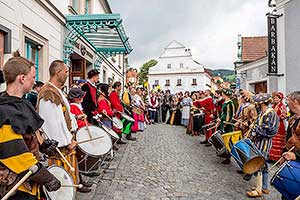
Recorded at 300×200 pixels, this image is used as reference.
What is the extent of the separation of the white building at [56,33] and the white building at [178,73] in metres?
41.2

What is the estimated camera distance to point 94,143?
4.50m

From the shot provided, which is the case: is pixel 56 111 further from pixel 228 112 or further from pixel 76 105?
pixel 228 112

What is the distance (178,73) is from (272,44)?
4474 cm

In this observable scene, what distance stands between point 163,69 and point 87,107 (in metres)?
51.0

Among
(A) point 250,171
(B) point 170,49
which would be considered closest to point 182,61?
(B) point 170,49

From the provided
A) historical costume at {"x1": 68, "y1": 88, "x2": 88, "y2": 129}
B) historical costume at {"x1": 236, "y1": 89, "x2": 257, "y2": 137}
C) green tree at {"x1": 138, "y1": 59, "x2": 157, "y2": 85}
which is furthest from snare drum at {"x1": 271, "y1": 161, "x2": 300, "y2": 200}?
green tree at {"x1": 138, "y1": 59, "x2": 157, "y2": 85}

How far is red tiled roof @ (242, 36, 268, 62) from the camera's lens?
A: 19938mm

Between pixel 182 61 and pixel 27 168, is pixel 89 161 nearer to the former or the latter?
pixel 27 168

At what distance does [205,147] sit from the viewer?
369 inches

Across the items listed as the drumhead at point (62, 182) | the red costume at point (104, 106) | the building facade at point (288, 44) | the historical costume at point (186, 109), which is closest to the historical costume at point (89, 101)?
the red costume at point (104, 106)

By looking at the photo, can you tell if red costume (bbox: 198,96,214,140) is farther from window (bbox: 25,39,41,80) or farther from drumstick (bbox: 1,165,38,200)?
drumstick (bbox: 1,165,38,200)

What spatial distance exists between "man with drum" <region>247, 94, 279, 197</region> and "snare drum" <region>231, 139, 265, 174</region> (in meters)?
0.17

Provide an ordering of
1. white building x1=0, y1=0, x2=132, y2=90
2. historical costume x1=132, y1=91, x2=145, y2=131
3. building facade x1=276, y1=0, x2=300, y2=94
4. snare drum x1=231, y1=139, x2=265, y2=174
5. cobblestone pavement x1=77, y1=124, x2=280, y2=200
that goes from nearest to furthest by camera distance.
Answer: snare drum x1=231, y1=139, x2=265, y2=174
cobblestone pavement x1=77, y1=124, x2=280, y2=200
white building x1=0, y1=0, x2=132, y2=90
building facade x1=276, y1=0, x2=300, y2=94
historical costume x1=132, y1=91, x2=145, y2=131

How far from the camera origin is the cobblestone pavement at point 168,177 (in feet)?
16.5
